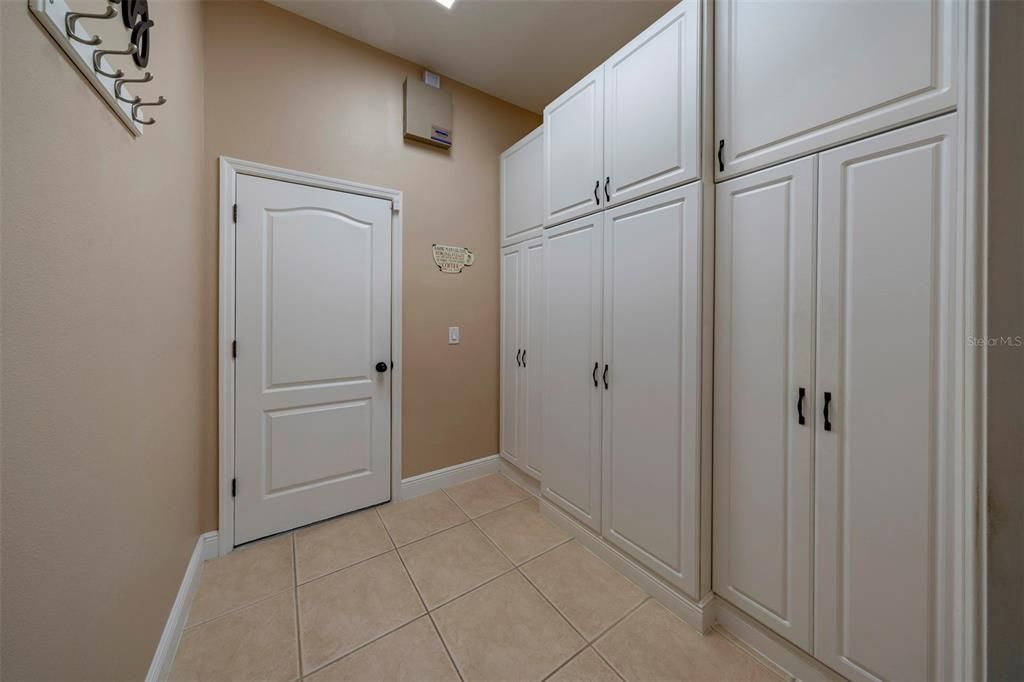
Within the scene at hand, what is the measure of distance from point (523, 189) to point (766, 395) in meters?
2.04

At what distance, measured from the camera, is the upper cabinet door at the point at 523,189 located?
2506 mm

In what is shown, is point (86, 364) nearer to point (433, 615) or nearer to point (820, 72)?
point (433, 615)

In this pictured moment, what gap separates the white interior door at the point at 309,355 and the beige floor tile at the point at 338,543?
0.09 m

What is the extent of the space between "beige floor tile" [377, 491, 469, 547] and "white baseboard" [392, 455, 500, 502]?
5cm

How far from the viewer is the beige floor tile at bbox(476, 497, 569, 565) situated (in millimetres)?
1978

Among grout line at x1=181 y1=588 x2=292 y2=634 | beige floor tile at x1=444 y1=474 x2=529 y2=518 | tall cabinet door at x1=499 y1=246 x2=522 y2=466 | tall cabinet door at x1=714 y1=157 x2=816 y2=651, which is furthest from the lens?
tall cabinet door at x1=499 y1=246 x2=522 y2=466

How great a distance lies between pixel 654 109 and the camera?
158 centimetres

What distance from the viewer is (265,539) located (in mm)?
2053

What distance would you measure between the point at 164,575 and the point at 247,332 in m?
1.13

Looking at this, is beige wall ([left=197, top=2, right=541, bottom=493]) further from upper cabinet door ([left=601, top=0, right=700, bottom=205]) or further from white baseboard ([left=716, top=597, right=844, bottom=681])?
white baseboard ([left=716, top=597, right=844, bottom=681])

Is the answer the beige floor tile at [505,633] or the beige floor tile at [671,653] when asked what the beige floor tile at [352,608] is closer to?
the beige floor tile at [505,633]

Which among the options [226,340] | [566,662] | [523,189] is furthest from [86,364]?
[523,189]

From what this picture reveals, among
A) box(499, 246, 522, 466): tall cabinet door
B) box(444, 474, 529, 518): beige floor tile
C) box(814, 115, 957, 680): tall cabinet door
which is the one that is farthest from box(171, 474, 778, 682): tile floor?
box(499, 246, 522, 466): tall cabinet door

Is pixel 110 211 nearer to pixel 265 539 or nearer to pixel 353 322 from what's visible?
pixel 353 322
